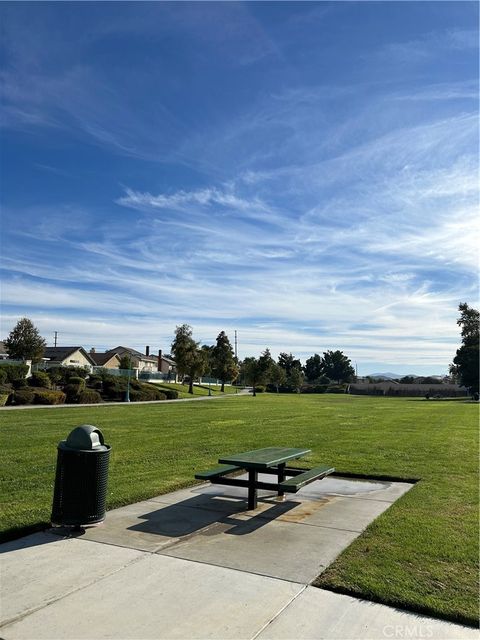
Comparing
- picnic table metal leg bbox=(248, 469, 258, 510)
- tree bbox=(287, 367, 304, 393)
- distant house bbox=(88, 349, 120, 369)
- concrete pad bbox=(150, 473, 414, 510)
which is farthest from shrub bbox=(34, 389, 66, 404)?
tree bbox=(287, 367, 304, 393)

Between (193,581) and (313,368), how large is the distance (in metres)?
140

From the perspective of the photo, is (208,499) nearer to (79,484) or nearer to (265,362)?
(79,484)

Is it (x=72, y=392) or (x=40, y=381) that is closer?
(x=72, y=392)

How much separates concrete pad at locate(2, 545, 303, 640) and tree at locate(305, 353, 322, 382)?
13771 cm

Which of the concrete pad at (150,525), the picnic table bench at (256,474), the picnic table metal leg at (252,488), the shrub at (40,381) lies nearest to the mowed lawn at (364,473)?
the concrete pad at (150,525)

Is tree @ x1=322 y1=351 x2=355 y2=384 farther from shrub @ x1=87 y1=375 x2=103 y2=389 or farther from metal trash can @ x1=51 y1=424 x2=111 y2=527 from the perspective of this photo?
metal trash can @ x1=51 y1=424 x2=111 y2=527

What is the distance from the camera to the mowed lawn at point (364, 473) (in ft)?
14.3

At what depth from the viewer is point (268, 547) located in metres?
5.10

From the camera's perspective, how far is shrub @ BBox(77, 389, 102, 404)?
3275 centimetres

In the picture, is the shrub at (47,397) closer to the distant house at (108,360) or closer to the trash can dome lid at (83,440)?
the trash can dome lid at (83,440)

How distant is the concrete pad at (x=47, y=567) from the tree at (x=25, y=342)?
168 feet

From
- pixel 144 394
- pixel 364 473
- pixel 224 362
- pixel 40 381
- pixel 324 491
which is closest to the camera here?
pixel 324 491

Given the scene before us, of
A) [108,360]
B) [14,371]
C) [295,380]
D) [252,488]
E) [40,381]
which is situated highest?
[108,360]

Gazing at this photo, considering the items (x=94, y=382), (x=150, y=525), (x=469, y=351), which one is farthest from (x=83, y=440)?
(x=469, y=351)
